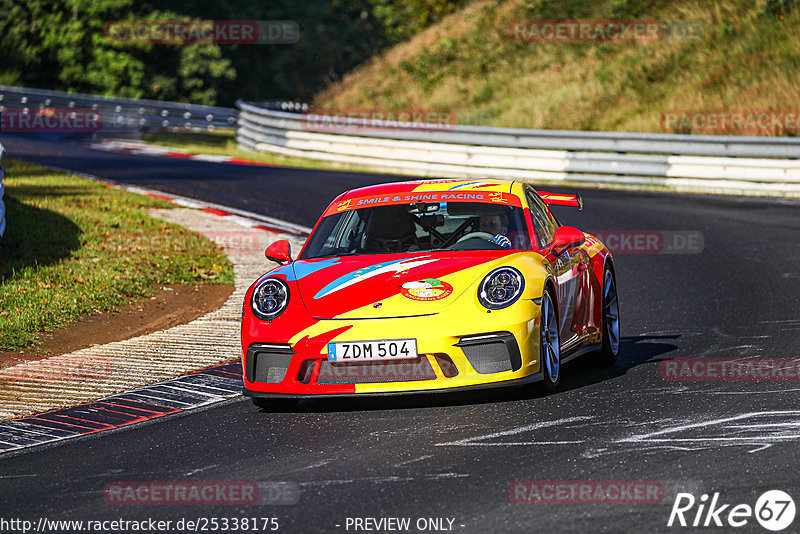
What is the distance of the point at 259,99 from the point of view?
6216 cm

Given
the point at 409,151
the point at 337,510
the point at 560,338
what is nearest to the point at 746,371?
the point at 560,338

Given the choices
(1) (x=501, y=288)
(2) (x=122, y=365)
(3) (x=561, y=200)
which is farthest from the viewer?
(3) (x=561, y=200)

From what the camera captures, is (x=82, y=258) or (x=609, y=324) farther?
(x=82, y=258)

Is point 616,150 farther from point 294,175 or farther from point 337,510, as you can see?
point 337,510

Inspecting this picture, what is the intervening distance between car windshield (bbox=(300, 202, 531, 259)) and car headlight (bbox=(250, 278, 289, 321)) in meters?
0.68

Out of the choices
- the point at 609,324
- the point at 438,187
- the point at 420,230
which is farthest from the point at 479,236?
the point at 609,324

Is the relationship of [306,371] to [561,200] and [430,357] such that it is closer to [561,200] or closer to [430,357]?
[430,357]

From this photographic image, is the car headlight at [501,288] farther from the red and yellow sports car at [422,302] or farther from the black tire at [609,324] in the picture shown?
the black tire at [609,324]

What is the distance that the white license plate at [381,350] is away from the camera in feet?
22.4

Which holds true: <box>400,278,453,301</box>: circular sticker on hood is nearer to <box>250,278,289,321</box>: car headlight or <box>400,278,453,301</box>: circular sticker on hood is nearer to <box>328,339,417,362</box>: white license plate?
<box>328,339,417,362</box>: white license plate

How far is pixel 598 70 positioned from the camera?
30766mm

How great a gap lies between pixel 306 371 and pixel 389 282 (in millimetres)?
748

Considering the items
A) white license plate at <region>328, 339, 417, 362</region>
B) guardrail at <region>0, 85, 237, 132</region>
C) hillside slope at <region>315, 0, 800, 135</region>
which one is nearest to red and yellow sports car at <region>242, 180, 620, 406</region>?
white license plate at <region>328, 339, 417, 362</region>

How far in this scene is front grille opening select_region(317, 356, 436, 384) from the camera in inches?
270
